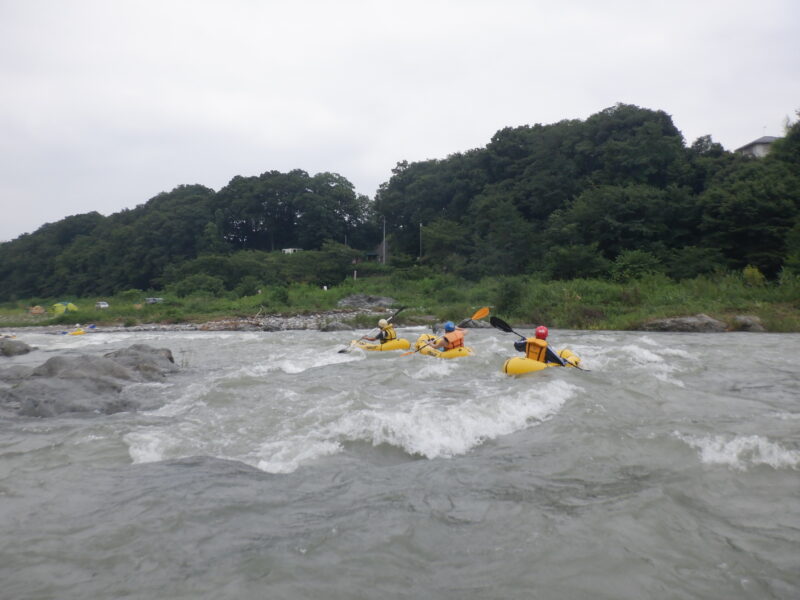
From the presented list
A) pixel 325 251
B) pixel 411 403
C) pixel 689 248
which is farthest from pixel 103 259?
pixel 411 403

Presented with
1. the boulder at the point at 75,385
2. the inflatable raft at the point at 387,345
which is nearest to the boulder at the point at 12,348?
the boulder at the point at 75,385

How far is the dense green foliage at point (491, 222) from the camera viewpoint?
23578mm

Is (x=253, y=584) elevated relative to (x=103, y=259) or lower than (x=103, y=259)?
lower

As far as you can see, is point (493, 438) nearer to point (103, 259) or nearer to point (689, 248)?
point (689, 248)

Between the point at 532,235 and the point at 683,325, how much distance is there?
15.4m

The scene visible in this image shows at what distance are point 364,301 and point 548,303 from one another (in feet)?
38.9

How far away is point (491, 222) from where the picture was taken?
34.2 m

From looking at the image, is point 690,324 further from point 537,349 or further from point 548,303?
point 537,349

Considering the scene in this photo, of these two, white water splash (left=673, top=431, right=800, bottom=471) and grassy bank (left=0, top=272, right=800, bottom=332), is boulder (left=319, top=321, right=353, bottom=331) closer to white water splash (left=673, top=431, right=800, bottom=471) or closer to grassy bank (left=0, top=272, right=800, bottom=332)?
grassy bank (left=0, top=272, right=800, bottom=332)

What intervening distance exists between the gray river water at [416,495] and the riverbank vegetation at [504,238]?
43.3 feet

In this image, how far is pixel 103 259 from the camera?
180 ft

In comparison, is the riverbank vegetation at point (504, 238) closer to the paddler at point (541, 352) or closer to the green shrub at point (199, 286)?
the green shrub at point (199, 286)

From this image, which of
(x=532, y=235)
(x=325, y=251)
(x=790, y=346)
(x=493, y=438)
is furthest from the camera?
(x=325, y=251)

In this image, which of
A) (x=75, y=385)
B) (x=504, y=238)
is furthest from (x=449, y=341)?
(x=504, y=238)
